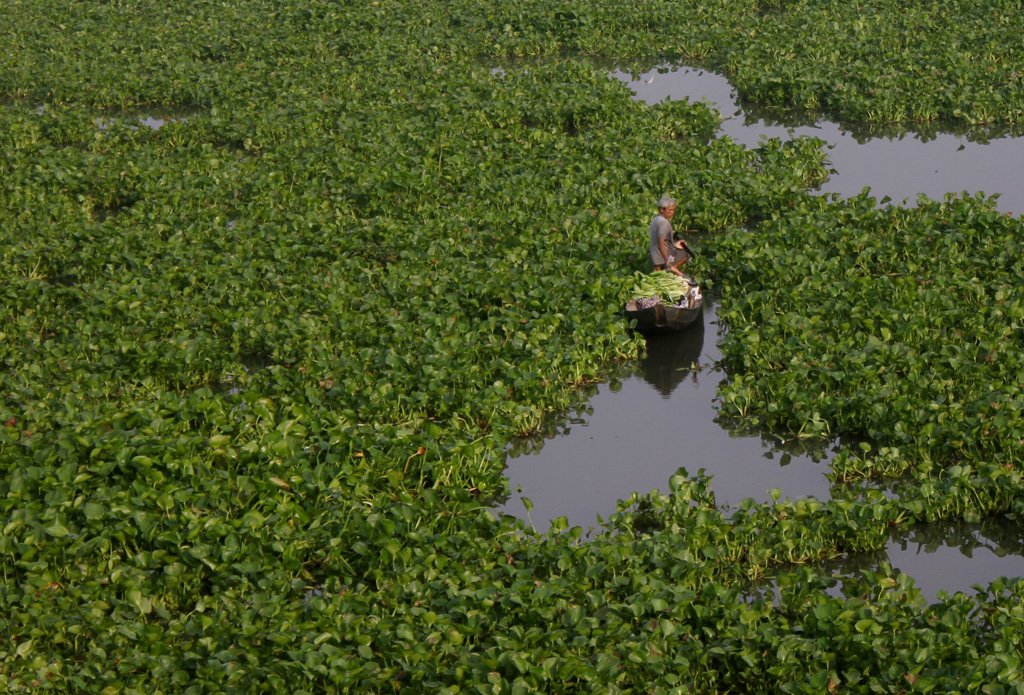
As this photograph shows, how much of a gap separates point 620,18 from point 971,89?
22.5 ft

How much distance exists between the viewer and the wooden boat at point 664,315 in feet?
35.6

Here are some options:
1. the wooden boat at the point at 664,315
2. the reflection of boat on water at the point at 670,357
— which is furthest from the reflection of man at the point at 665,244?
the reflection of boat on water at the point at 670,357

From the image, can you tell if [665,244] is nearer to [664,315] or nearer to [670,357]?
[664,315]

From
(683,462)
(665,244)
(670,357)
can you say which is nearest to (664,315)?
(670,357)

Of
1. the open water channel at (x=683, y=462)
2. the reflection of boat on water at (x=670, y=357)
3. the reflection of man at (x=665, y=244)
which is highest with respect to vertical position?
the reflection of man at (x=665, y=244)

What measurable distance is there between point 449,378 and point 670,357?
7.32 feet

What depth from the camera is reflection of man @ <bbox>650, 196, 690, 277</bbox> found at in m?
11.4

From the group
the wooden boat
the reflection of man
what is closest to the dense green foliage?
the wooden boat

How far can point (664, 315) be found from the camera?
10.9m

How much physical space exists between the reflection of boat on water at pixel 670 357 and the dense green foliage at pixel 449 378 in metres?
0.25

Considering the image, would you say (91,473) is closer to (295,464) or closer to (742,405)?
(295,464)

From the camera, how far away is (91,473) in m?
8.57

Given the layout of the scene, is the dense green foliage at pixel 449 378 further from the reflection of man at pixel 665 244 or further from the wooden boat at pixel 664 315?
the reflection of man at pixel 665 244

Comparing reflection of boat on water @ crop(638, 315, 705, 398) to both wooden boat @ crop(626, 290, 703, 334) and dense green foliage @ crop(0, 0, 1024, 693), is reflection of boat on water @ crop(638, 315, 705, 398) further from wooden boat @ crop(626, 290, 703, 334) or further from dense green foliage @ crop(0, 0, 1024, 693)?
dense green foliage @ crop(0, 0, 1024, 693)
